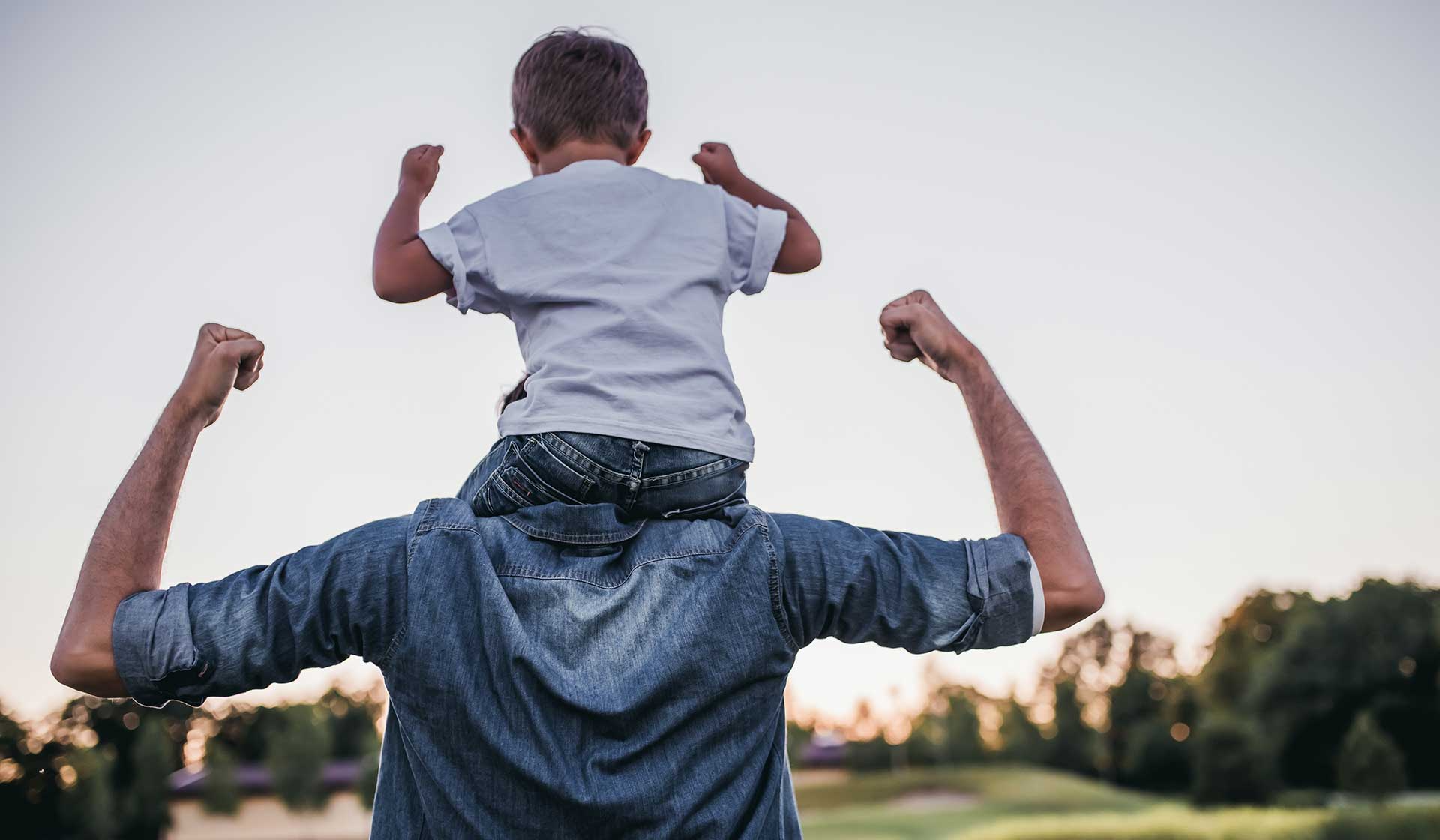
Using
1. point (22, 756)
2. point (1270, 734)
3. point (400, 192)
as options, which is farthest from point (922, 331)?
point (1270, 734)

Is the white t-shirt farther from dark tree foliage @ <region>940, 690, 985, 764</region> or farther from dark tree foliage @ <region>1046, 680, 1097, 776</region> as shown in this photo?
dark tree foliage @ <region>940, 690, 985, 764</region>

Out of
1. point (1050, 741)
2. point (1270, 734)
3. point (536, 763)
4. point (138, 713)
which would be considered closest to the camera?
point (536, 763)

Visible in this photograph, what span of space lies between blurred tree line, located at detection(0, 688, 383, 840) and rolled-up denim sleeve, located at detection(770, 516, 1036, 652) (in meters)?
15.6

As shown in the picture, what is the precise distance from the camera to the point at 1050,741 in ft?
192

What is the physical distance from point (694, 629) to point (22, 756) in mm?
15559

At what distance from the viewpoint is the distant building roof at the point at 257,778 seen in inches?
1603

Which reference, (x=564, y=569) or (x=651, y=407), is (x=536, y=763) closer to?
(x=564, y=569)

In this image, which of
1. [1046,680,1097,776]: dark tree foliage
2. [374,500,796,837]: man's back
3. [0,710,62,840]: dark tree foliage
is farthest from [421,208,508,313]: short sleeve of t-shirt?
[1046,680,1097,776]: dark tree foliage

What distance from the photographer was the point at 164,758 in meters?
37.5

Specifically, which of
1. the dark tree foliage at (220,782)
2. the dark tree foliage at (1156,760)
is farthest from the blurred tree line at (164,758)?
the dark tree foliage at (1156,760)

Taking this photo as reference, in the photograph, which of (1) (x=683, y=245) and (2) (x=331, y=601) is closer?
(2) (x=331, y=601)

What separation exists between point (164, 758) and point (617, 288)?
41584 millimetres

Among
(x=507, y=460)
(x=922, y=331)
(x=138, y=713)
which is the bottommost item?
(x=138, y=713)

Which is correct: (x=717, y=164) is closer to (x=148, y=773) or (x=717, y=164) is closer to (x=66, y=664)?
(x=66, y=664)
